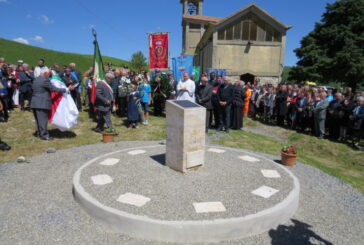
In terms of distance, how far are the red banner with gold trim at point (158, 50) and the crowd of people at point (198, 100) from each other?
312 centimetres

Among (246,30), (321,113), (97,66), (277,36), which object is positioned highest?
(246,30)

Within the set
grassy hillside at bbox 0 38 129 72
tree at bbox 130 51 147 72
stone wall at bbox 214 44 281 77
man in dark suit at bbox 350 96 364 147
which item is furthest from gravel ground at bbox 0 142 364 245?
tree at bbox 130 51 147 72

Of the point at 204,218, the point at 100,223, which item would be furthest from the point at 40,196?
the point at 204,218

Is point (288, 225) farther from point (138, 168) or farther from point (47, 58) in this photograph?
point (47, 58)

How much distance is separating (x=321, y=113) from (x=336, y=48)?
79.8 ft

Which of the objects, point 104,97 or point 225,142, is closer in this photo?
point 104,97

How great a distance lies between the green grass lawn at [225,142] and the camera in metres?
7.10

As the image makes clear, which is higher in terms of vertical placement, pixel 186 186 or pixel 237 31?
pixel 237 31

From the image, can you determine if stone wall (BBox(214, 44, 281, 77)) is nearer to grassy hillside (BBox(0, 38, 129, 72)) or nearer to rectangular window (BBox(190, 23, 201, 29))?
rectangular window (BBox(190, 23, 201, 29))

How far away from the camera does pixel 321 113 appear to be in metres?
10.2

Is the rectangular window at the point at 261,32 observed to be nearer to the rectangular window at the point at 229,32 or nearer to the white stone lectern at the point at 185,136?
the rectangular window at the point at 229,32

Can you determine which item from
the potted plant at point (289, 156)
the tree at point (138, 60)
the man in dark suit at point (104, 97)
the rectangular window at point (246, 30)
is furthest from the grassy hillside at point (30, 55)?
the potted plant at point (289, 156)

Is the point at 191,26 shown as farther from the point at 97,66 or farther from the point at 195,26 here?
the point at 97,66

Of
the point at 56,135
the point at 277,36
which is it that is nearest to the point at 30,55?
the point at 277,36
